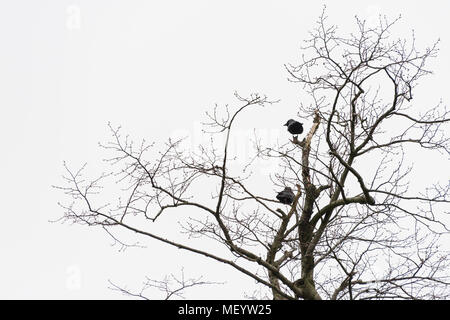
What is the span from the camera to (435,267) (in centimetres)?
709

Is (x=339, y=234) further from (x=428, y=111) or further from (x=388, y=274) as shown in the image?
(x=428, y=111)

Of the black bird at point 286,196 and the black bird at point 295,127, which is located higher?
the black bird at point 295,127

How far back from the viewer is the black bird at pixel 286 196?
26.9 ft

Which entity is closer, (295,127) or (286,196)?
(286,196)

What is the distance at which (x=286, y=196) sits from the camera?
8.21 metres

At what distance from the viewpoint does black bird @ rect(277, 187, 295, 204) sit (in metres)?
8.21

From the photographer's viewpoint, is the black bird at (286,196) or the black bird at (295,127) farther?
the black bird at (295,127)

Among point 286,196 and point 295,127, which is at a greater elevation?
point 295,127

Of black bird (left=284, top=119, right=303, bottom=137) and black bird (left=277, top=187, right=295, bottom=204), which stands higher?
black bird (left=284, top=119, right=303, bottom=137)

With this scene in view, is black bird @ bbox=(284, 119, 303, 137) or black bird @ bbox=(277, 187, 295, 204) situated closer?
black bird @ bbox=(277, 187, 295, 204)
